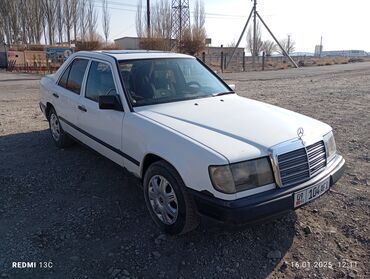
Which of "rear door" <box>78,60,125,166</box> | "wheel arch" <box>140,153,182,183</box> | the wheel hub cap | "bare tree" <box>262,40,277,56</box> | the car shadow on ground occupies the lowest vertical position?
the car shadow on ground

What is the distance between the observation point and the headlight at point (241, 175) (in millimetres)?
2631

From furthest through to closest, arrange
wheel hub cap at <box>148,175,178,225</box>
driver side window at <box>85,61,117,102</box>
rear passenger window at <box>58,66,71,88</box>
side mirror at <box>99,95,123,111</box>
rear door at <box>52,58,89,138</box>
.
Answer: rear passenger window at <box>58,66,71,88</box>, rear door at <box>52,58,89,138</box>, driver side window at <box>85,61,117,102</box>, side mirror at <box>99,95,123,111</box>, wheel hub cap at <box>148,175,178,225</box>

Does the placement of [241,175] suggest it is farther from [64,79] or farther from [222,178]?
[64,79]

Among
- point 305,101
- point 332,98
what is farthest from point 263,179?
point 332,98

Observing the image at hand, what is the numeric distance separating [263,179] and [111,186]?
7.09ft

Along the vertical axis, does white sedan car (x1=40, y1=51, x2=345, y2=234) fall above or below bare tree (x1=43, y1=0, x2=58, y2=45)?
below

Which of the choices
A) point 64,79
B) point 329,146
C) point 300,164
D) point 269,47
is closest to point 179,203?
point 300,164

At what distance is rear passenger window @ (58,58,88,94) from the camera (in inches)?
189

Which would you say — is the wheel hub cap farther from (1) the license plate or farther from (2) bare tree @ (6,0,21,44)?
(2) bare tree @ (6,0,21,44)

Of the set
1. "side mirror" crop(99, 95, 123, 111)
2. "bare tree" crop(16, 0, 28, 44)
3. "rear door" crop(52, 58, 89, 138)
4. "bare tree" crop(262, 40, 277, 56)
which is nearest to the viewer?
"side mirror" crop(99, 95, 123, 111)

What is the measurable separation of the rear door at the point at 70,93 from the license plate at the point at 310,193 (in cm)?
312

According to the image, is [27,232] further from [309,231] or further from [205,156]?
[309,231]

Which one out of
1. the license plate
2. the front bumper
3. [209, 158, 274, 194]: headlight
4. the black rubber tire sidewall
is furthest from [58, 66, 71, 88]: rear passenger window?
the license plate

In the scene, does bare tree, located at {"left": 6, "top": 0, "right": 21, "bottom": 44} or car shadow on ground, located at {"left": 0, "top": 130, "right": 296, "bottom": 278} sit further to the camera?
bare tree, located at {"left": 6, "top": 0, "right": 21, "bottom": 44}
